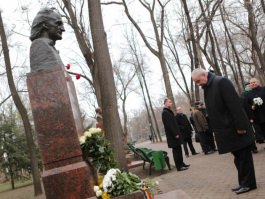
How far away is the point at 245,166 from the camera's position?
Answer: 242 inches

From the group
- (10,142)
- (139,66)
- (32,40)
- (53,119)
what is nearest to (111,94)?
(32,40)

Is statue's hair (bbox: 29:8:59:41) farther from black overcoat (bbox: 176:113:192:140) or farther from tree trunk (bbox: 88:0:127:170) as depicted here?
black overcoat (bbox: 176:113:192:140)

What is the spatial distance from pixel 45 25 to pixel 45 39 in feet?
1.23

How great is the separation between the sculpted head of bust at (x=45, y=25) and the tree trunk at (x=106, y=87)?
3951mm

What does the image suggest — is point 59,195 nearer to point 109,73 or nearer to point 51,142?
point 51,142

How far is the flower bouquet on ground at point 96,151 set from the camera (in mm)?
6266

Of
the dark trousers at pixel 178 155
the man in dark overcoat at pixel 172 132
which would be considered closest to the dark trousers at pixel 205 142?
the dark trousers at pixel 178 155

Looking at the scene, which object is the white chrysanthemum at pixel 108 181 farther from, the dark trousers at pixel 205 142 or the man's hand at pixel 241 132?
the dark trousers at pixel 205 142

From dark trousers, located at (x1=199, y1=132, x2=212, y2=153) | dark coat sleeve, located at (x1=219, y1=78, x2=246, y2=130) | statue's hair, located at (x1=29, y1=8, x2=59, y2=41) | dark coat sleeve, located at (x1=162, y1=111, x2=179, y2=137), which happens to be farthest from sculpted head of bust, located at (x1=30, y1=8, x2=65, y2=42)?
dark trousers, located at (x1=199, y1=132, x2=212, y2=153)

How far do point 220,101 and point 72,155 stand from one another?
2524 mm

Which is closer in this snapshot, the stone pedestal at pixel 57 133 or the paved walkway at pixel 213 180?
the stone pedestal at pixel 57 133

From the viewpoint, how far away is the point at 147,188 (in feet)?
17.2

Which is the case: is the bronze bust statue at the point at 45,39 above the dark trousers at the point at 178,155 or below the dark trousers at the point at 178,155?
above

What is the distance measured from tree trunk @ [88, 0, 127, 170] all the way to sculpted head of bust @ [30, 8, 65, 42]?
13.0 ft
